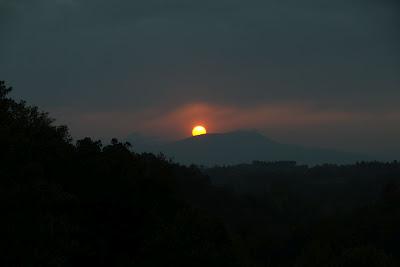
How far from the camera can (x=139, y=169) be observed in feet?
105

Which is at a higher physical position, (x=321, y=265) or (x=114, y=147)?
(x=114, y=147)

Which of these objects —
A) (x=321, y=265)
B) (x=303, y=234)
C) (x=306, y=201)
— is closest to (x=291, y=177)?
(x=306, y=201)

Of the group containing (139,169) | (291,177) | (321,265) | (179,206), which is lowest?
(321,265)

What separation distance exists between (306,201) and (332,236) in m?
63.8

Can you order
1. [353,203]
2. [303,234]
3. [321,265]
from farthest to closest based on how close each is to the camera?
1. [353,203]
2. [303,234]
3. [321,265]

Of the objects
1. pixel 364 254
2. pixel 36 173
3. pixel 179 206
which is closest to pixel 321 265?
pixel 364 254

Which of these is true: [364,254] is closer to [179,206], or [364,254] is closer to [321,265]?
[321,265]

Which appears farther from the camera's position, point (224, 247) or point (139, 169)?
point (139, 169)

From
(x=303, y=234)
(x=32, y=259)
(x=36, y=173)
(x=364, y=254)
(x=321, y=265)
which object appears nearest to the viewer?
(x=32, y=259)

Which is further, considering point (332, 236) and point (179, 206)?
point (332, 236)

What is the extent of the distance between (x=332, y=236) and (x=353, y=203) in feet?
193

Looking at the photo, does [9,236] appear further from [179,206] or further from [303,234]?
[303,234]

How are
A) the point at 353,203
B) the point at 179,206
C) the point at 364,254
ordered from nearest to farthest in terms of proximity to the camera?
the point at 179,206 → the point at 364,254 → the point at 353,203

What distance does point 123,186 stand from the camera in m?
30.2
